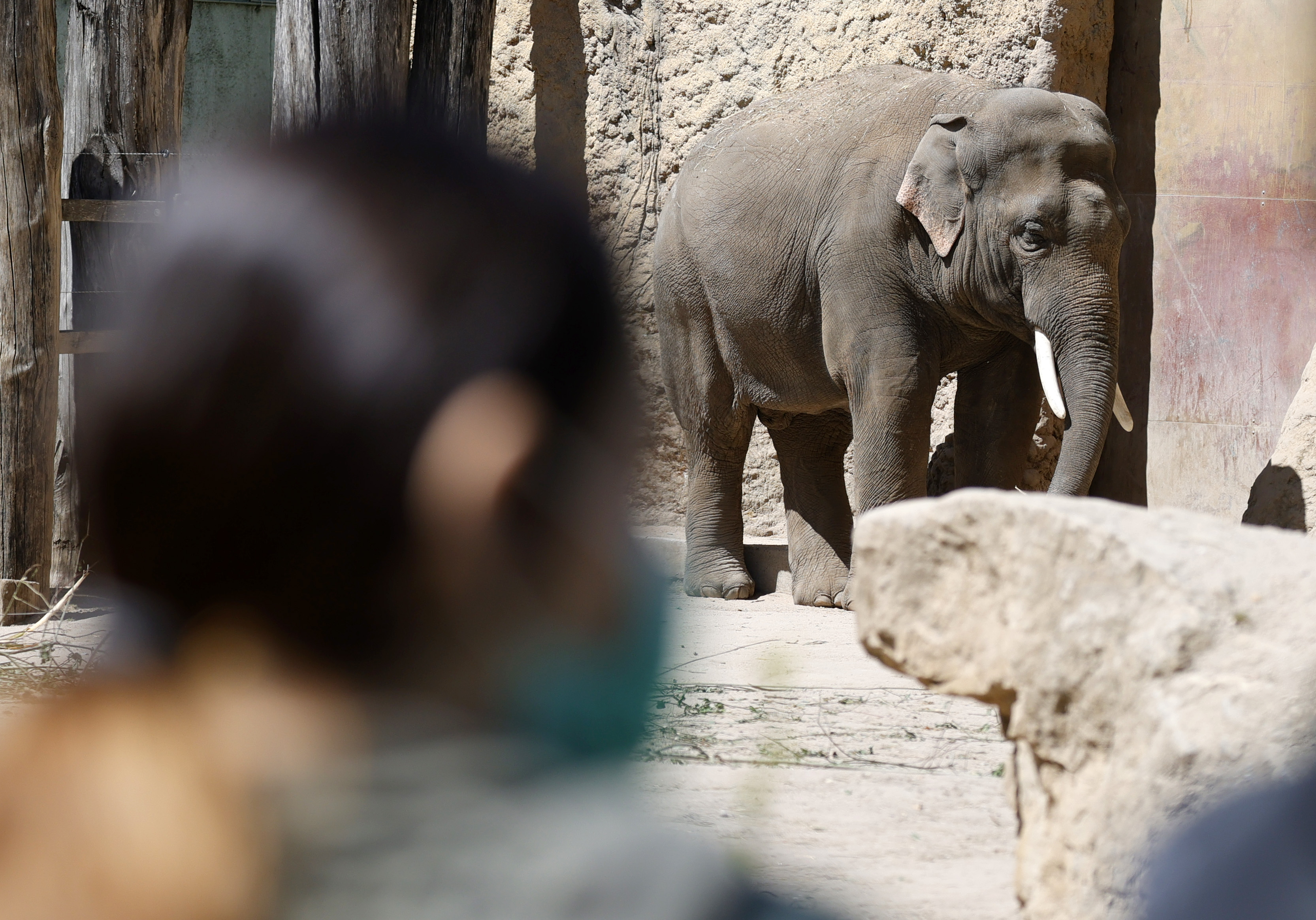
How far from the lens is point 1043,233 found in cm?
454

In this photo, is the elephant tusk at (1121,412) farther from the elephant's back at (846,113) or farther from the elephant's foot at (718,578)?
the elephant's foot at (718,578)

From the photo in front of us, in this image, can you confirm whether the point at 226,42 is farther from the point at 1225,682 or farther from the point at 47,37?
the point at 1225,682

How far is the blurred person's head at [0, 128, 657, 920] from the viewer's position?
27.4 inches

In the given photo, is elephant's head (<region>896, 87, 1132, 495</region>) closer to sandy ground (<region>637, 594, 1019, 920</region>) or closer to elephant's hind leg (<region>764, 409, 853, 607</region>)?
elephant's hind leg (<region>764, 409, 853, 607</region>)

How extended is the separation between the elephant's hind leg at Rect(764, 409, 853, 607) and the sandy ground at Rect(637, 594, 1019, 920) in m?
1.35

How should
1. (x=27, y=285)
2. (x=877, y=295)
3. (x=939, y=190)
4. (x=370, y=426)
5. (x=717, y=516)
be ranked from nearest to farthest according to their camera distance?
(x=370, y=426) → (x=27, y=285) → (x=939, y=190) → (x=877, y=295) → (x=717, y=516)

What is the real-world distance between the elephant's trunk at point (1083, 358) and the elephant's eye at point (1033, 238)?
0.17 metres

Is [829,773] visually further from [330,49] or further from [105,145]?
[105,145]

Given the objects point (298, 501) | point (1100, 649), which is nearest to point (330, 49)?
point (1100, 649)

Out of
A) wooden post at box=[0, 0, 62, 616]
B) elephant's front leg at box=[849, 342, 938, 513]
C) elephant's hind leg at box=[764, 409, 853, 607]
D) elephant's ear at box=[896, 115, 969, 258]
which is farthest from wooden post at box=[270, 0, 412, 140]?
elephant's hind leg at box=[764, 409, 853, 607]

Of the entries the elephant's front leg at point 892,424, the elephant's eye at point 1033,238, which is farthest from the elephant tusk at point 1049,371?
the elephant's front leg at point 892,424

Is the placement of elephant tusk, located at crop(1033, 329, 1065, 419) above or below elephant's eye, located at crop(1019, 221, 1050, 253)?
below

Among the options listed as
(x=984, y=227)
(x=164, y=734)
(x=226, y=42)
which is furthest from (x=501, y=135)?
(x=226, y=42)

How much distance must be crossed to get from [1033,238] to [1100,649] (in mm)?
3345
